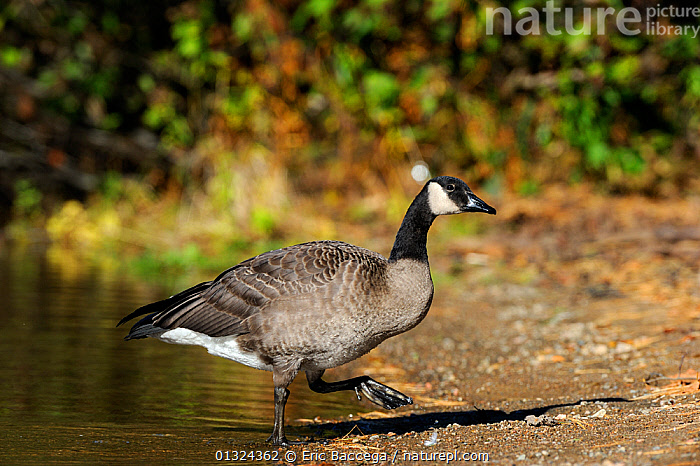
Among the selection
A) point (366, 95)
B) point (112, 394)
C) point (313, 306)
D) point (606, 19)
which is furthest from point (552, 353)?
point (606, 19)

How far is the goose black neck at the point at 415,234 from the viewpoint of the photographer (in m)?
6.16

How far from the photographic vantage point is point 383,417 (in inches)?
258

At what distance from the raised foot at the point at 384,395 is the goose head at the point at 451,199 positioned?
56.6 inches

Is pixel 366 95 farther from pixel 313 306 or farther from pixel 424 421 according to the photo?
pixel 313 306

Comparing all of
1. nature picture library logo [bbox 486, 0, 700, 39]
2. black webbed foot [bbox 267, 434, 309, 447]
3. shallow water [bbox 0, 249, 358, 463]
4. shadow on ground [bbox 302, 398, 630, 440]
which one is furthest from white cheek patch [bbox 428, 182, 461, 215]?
nature picture library logo [bbox 486, 0, 700, 39]

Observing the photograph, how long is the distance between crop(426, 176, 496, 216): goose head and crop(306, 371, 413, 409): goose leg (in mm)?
1437

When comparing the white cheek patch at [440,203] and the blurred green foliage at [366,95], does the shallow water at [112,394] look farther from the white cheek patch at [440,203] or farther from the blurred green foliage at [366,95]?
the blurred green foliage at [366,95]

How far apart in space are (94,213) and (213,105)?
3326 mm

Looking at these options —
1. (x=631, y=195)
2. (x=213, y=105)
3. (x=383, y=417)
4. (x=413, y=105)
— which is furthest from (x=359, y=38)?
(x=383, y=417)

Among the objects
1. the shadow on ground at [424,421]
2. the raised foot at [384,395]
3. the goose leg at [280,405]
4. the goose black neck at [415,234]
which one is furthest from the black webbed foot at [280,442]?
the goose black neck at [415,234]

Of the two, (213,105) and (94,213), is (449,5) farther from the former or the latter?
(94,213)

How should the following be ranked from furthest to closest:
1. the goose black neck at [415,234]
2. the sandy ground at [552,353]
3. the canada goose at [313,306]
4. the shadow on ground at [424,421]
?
the goose black neck at [415,234], the shadow on ground at [424,421], the canada goose at [313,306], the sandy ground at [552,353]

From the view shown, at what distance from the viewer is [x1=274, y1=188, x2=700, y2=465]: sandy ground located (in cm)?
504

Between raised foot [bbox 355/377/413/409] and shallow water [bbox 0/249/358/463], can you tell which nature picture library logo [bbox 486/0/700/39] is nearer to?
shallow water [bbox 0/249/358/463]
